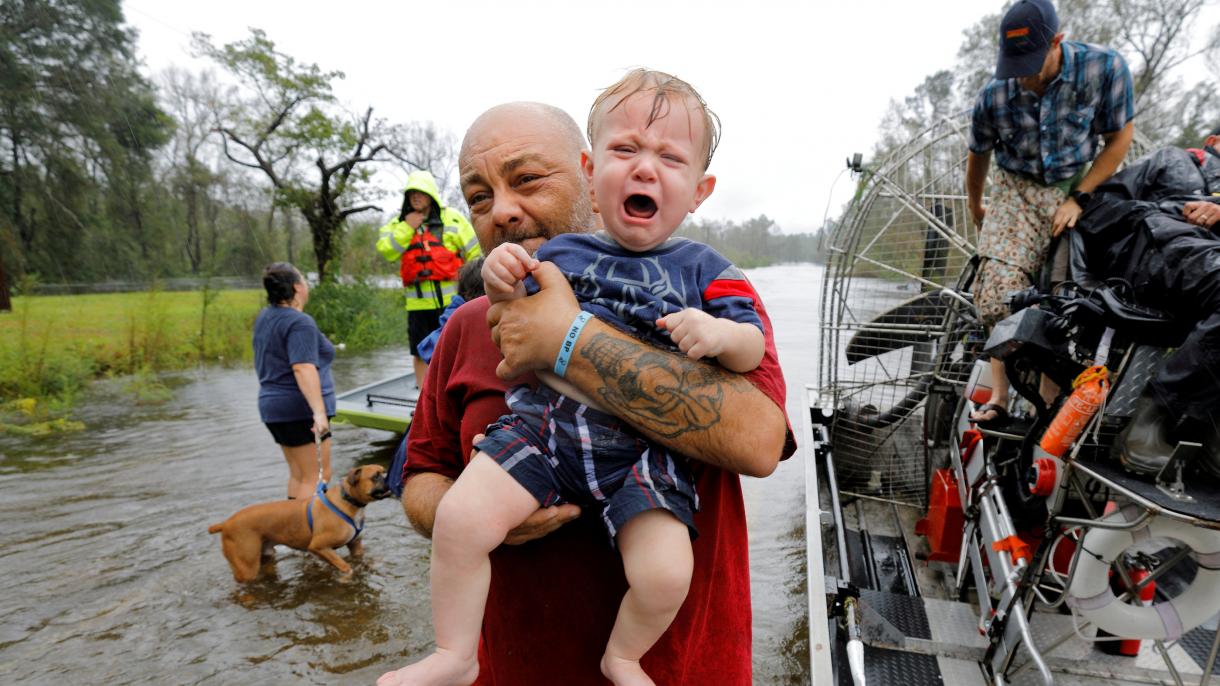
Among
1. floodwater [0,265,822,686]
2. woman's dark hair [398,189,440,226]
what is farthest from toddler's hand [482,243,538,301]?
woman's dark hair [398,189,440,226]

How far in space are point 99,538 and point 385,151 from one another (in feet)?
36.5

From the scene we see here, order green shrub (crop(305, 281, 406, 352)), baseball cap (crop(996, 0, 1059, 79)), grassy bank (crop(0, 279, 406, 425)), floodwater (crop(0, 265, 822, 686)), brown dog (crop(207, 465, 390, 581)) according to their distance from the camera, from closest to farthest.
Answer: baseball cap (crop(996, 0, 1059, 79)) → floodwater (crop(0, 265, 822, 686)) → brown dog (crop(207, 465, 390, 581)) → grassy bank (crop(0, 279, 406, 425)) → green shrub (crop(305, 281, 406, 352))

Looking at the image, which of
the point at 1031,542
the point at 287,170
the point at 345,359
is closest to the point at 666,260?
the point at 1031,542

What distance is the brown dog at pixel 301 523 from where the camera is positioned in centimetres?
395

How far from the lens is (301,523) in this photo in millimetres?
4027

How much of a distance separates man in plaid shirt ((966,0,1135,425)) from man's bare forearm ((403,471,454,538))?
268cm

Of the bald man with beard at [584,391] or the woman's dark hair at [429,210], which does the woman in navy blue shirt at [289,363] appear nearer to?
the woman's dark hair at [429,210]

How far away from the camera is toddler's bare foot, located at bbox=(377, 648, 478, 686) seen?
3.72 feet

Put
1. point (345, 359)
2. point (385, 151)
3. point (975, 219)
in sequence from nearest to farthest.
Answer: point (975, 219) → point (345, 359) → point (385, 151)

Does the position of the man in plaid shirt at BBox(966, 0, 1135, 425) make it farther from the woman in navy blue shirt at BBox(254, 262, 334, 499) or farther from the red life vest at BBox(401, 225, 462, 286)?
the red life vest at BBox(401, 225, 462, 286)

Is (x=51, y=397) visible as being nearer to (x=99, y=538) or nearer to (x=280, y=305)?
(x=99, y=538)

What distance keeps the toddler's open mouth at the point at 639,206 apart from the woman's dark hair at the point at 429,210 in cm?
476

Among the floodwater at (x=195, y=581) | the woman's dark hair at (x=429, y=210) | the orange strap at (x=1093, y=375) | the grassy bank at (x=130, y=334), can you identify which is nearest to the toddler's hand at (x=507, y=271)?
the orange strap at (x=1093, y=375)

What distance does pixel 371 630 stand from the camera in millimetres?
3756
